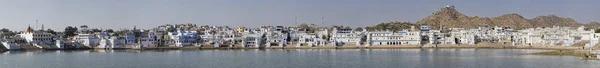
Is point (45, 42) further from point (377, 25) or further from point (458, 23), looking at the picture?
point (458, 23)

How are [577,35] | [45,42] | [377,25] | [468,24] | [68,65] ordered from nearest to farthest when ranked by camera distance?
[68,65]
[577,35]
[45,42]
[377,25]
[468,24]

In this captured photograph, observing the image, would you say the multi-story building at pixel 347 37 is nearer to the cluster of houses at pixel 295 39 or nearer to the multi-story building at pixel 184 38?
the cluster of houses at pixel 295 39

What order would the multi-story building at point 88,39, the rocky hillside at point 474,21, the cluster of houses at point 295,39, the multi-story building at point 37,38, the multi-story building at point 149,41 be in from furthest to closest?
1. the rocky hillside at point 474,21
2. the multi-story building at point 88,39
3. the multi-story building at point 149,41
4. the cluster of houses at point 295,39
5. the multi-story building at point 37,38

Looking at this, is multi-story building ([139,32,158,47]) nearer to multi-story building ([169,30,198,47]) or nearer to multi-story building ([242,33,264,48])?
multi-story building ([169,30,198,47])

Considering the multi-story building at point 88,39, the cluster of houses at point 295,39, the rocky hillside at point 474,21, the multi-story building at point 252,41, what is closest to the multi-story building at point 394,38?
the cluster of houses at point 295,39

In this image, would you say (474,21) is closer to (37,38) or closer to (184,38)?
(184,38)

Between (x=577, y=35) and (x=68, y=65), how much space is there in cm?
3828

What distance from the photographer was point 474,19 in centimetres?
10050

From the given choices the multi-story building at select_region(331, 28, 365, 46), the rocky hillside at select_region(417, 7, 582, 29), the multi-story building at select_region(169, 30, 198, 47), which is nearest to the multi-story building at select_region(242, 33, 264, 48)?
the multi-story building at select_region(169, 30, 198, 47)

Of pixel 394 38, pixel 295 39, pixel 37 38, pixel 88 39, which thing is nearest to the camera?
pixel 37 38

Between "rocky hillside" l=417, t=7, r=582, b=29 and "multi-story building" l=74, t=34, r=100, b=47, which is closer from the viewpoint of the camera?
"multi-story building" l=74, t=34, r=100, b=47

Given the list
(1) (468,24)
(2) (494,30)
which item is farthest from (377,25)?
(2) (494,30)

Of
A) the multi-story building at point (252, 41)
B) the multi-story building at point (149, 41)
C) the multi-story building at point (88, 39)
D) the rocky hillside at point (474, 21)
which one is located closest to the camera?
the multi-story building at point (252, 41)

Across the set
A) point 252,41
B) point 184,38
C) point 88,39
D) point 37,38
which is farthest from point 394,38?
point 37,38
